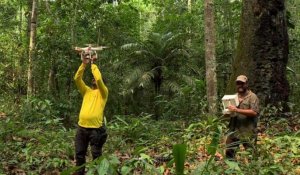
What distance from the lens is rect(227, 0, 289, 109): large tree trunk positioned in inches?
377

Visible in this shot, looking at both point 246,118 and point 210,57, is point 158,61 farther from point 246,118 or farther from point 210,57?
point 246,118

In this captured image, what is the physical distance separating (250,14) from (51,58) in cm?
730

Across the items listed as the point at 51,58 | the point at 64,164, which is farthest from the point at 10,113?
the point at 64,164

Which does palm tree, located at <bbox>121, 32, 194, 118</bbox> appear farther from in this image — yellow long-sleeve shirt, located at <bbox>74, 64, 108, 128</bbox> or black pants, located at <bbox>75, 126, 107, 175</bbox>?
black pants, located at <bbox>75, 126, 107, 175</bbox>

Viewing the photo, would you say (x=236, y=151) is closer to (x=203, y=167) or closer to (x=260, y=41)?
(x=203, y=167)

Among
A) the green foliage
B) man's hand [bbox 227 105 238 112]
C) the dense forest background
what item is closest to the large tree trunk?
the dense forest background

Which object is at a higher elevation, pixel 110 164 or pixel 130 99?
pixel 110 164

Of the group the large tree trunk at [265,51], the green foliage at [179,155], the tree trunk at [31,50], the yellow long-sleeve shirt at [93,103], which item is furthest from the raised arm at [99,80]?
the tree trunk at [31,50]

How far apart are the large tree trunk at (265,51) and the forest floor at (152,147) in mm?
731

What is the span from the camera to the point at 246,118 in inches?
255

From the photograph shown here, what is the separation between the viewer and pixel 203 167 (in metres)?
3.64

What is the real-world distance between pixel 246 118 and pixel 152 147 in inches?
95.2

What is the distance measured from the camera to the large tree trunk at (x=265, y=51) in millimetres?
9586

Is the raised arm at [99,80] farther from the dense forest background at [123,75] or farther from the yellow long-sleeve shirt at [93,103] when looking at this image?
the dense forest background at [123,75]
